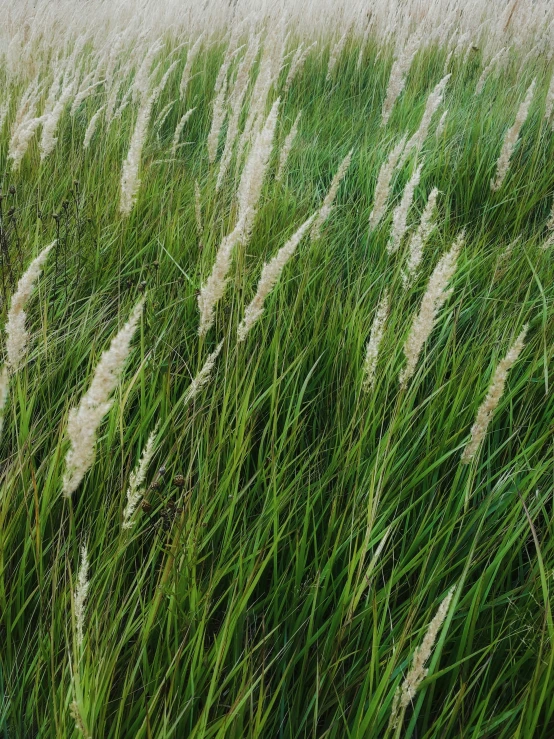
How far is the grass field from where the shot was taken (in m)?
0.85

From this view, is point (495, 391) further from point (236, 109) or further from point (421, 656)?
point (236, 109)

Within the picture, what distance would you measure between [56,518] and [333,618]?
1.93 ft

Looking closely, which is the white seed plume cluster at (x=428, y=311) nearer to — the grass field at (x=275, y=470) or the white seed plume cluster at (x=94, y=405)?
the grass field at (x=275, y=470)

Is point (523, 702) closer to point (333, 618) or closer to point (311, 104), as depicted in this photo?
point (333, 618)

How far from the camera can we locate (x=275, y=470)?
1.05m

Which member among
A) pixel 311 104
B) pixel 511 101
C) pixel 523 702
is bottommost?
pixel 523 702

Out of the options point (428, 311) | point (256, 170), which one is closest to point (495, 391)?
point (428, 311)

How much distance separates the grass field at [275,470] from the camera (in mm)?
854

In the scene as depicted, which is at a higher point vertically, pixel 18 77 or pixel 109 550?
pixel 18 77

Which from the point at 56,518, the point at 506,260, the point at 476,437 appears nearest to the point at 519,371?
the point at 506,260

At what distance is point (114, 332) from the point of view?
1.59 meters

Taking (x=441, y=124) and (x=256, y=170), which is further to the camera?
(x=441, y=124)

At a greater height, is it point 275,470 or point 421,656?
point 421,656

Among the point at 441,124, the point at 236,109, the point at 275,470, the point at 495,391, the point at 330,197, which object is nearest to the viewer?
the point at 495,391
